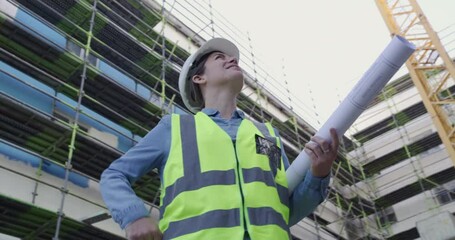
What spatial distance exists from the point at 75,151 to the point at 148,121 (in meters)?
1.94

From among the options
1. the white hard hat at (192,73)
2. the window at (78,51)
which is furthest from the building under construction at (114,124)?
the white hard hat at (192,73)

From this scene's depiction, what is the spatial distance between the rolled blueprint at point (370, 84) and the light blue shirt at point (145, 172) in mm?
123

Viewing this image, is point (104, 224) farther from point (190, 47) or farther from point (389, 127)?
point (389, 127)

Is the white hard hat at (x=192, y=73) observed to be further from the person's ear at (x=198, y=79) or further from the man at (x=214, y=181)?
the man at (x=214, y=181)

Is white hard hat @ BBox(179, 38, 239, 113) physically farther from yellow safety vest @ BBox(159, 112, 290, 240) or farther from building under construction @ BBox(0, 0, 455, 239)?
building under construction @ BBox(0, 0, 455, 239)

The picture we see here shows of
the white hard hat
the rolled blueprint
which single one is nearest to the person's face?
the white hard hat

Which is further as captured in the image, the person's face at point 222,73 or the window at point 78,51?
the window at point 78,51

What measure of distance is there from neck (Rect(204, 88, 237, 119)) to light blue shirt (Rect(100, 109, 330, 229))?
131 millimetres

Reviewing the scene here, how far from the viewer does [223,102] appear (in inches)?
81.4

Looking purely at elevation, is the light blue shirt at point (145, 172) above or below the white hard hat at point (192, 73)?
below

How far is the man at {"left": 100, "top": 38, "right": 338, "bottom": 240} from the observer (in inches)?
58.0

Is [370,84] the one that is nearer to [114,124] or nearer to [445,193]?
[114,124]

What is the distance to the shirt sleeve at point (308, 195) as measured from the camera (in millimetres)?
1728

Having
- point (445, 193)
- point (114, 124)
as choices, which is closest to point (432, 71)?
point (445, 193)
